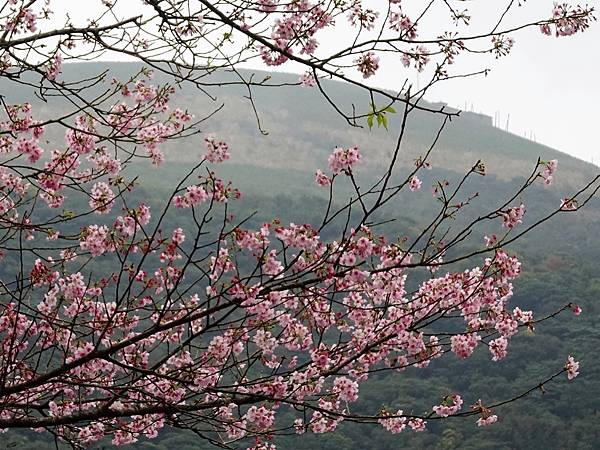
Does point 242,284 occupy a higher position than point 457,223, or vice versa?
point 457,223

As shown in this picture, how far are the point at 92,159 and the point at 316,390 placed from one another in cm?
196

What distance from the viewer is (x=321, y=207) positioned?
2467 inches

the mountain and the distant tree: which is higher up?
the mountain

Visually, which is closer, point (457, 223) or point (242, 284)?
point (242, 284)

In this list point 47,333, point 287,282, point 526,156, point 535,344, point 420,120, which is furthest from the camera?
point 420,120

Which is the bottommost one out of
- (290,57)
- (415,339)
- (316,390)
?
(316,390)

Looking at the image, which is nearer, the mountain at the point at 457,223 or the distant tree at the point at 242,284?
the distant tree at the point at 242,284

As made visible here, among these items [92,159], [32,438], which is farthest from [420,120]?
[92,159]

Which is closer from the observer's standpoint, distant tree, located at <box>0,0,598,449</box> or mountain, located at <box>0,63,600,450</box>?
distant tree, located at <box>0,0,598,449</box>

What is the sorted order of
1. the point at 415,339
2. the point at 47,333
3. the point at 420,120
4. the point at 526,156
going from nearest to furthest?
1. the point at 415,339
2. the point at 47,333
3. the point at 526,156
4. the point at 420,120

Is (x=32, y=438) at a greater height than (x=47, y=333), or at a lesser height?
greater

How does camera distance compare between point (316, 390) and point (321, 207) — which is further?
point (321, 207)

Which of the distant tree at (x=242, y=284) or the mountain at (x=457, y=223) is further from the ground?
the mountain at (x=457, y=223)

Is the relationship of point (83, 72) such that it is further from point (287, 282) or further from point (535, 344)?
point (287, 282)
